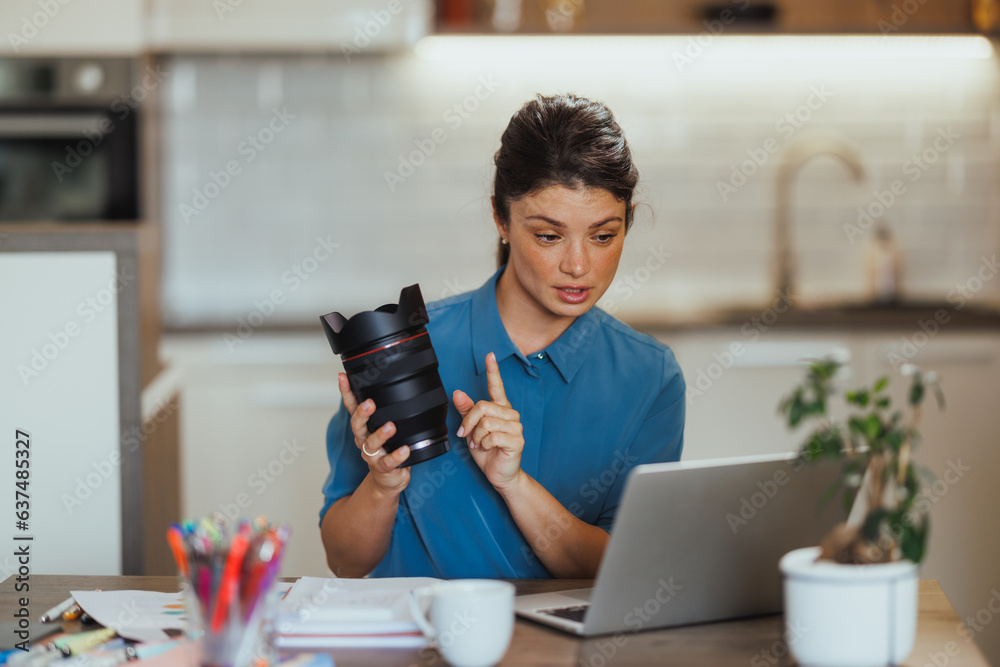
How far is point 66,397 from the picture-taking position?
1.80 m

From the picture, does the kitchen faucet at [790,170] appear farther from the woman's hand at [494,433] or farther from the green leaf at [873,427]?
the green leaf at [873,427]

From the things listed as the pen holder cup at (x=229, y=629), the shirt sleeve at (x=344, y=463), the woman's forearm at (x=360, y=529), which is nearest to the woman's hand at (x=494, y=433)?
the woman's forearm at (x=360, y=529)

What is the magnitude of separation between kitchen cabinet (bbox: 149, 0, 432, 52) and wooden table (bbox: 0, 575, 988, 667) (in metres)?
2.15

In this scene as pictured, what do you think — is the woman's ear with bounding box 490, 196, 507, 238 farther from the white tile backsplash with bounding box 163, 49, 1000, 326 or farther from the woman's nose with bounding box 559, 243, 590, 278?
the white tile backsplash with bounding box 163, 49, 1000, 326

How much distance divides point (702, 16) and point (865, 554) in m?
2.62

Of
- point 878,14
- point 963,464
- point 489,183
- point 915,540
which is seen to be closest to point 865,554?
point 915,540

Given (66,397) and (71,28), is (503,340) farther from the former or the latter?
(71,28)

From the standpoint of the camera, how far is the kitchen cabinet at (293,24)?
9.50ft

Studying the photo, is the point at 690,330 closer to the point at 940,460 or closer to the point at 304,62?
the point at 940,460

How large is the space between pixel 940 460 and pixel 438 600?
2248mm

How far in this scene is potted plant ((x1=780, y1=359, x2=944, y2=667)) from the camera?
33.9 inches

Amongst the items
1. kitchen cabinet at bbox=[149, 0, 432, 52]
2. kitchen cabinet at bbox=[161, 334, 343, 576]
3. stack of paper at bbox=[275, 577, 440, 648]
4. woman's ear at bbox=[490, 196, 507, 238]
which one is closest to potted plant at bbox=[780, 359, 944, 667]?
stack of paper at bbox=[275, 577, 440, 648]

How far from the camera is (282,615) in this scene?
1052 millimetres

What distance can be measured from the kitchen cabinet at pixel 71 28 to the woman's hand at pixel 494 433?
77.5 inches
